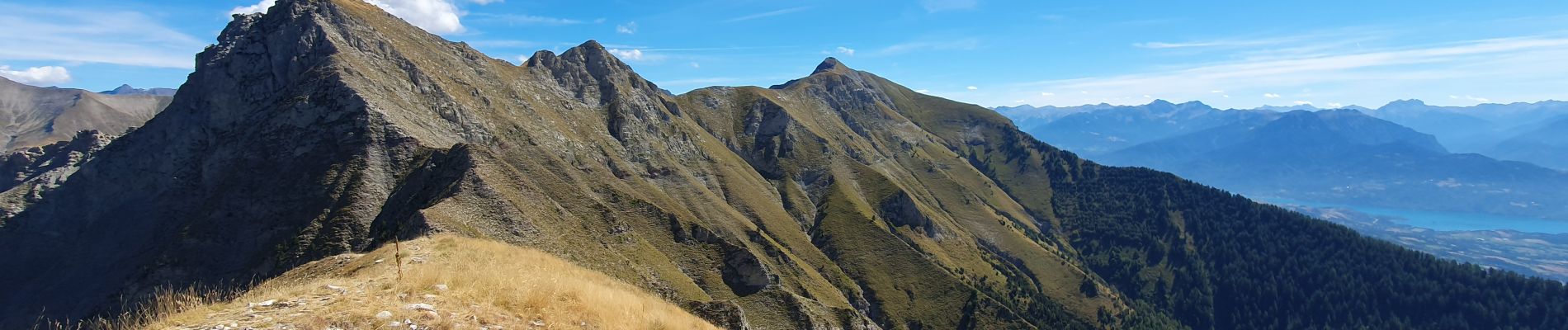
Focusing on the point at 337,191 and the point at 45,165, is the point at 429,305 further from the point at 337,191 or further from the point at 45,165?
the point at 45,165

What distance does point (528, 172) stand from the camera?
111 meters

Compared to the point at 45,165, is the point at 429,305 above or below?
above

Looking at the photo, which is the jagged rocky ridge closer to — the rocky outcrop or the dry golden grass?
the rocky outcrop

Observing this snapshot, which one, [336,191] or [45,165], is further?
[45,165]

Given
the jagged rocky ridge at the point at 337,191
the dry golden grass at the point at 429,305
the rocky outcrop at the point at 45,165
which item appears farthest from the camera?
the rocky outcrop at the point at 45,165

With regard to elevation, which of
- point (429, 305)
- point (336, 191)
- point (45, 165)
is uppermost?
point (429, 305)

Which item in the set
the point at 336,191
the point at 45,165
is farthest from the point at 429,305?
the point at 45,165

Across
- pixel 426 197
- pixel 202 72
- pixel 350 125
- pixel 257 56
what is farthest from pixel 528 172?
pixel 202 72

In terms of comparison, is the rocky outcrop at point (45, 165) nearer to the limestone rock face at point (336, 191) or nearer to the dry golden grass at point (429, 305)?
the limestone rock face at point (336, 191)

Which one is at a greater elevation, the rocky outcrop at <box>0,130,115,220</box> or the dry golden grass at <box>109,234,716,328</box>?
the dry golden grass at <box>109,234,716,328</box>

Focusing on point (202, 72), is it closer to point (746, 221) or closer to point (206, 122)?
point (206, 122)

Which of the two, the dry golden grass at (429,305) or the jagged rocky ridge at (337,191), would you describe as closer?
the dry golden grass at (429,305)

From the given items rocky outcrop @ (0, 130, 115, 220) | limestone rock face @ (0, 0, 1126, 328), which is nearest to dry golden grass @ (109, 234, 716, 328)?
limestone rock face @ (0, 0, 1126, 328)

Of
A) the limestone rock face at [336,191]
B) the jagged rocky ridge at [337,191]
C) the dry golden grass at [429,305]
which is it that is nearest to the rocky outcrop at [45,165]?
the limestone rock face at [336,191]
